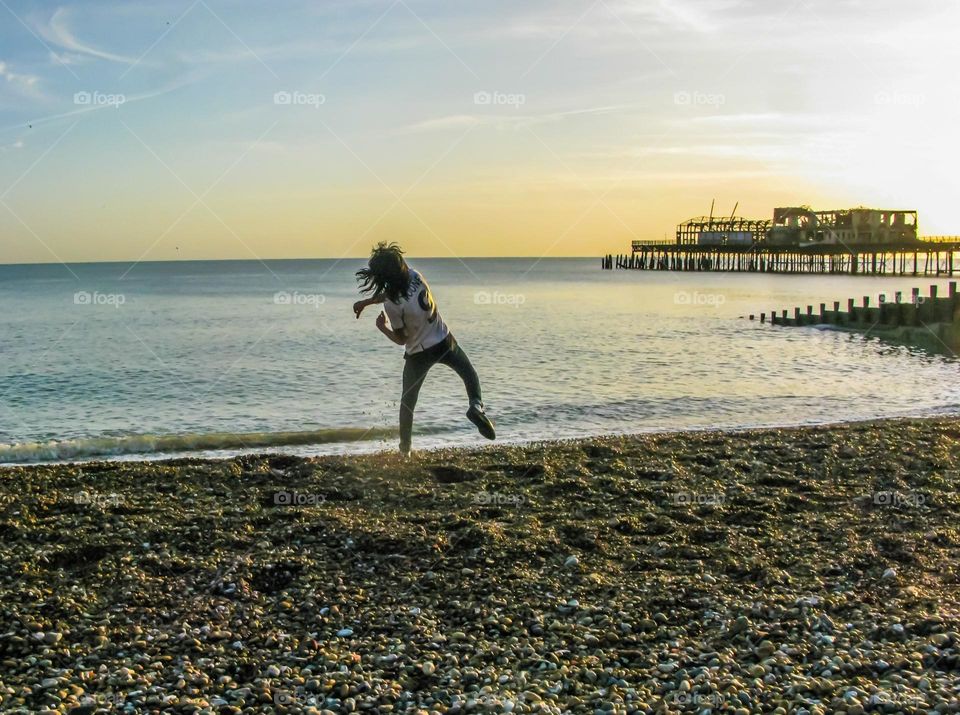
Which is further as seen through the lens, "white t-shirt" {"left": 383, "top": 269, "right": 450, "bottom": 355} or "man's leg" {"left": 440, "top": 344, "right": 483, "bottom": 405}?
"man's leg" {"left": 440, "top": 344, "right": 483, "bottom": 405}

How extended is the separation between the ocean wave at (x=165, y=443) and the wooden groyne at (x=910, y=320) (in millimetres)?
21670

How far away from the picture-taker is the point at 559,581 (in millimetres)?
6121

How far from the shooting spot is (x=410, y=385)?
976 centimetres

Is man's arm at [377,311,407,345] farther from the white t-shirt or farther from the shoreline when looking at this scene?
the shoreline

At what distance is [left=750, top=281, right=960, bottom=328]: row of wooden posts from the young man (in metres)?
27.1

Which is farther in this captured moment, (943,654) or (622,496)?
(622,496)

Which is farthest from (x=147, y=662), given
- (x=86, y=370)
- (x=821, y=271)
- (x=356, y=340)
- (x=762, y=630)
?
(x=821, y=271)

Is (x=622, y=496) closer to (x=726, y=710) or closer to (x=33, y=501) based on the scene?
(x=726, y=710)

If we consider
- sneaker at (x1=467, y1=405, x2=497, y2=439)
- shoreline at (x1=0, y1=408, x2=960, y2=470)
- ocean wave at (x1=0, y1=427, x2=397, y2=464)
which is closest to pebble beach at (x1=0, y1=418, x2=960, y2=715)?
sneaker at (x1=467, y1=405, x2=497, y2=439)

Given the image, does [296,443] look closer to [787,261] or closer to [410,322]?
[410,322]

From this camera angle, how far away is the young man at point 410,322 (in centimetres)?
918

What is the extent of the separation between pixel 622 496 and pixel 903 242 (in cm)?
9130

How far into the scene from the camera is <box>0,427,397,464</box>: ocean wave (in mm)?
12602

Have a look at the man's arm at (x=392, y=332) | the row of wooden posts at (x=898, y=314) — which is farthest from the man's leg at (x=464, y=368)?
the row of wooden posts at (x=898, y=314)
